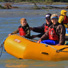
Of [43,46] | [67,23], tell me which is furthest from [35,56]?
[67,23]

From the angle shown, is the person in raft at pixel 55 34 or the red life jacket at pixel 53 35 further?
the red life jacket at pixel 53 35

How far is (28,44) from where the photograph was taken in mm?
6395

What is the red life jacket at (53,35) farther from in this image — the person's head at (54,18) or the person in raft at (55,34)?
the person's head at (54,18)

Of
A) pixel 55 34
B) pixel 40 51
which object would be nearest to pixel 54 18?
pixel 55 34

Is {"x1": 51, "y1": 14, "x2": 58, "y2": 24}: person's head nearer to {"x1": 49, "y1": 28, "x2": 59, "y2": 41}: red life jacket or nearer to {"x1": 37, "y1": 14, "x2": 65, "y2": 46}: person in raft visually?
{"x1": 37, "y1": 14, "x2": 65, "y2": 46}: person in raft

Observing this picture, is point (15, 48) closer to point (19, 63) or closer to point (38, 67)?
point (19, 63)

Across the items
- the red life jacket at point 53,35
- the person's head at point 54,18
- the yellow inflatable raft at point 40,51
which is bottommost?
the yellow inflatable raft at point 40,51

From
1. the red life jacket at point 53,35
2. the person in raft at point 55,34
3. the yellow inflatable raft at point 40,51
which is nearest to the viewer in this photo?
the yellow inflatable raft at point 40,51

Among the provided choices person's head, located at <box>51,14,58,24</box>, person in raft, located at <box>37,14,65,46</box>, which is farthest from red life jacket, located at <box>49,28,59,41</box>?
person's head, located at <box>51,14,58,24</box>

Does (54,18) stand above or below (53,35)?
above

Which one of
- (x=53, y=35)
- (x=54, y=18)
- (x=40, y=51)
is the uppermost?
(x=54, y=18)

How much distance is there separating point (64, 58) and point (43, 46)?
0.56 meters

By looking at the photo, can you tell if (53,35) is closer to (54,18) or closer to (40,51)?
(54,18)

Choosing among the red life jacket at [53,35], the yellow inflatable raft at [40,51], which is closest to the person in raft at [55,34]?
the red life jacket at [53,35]
